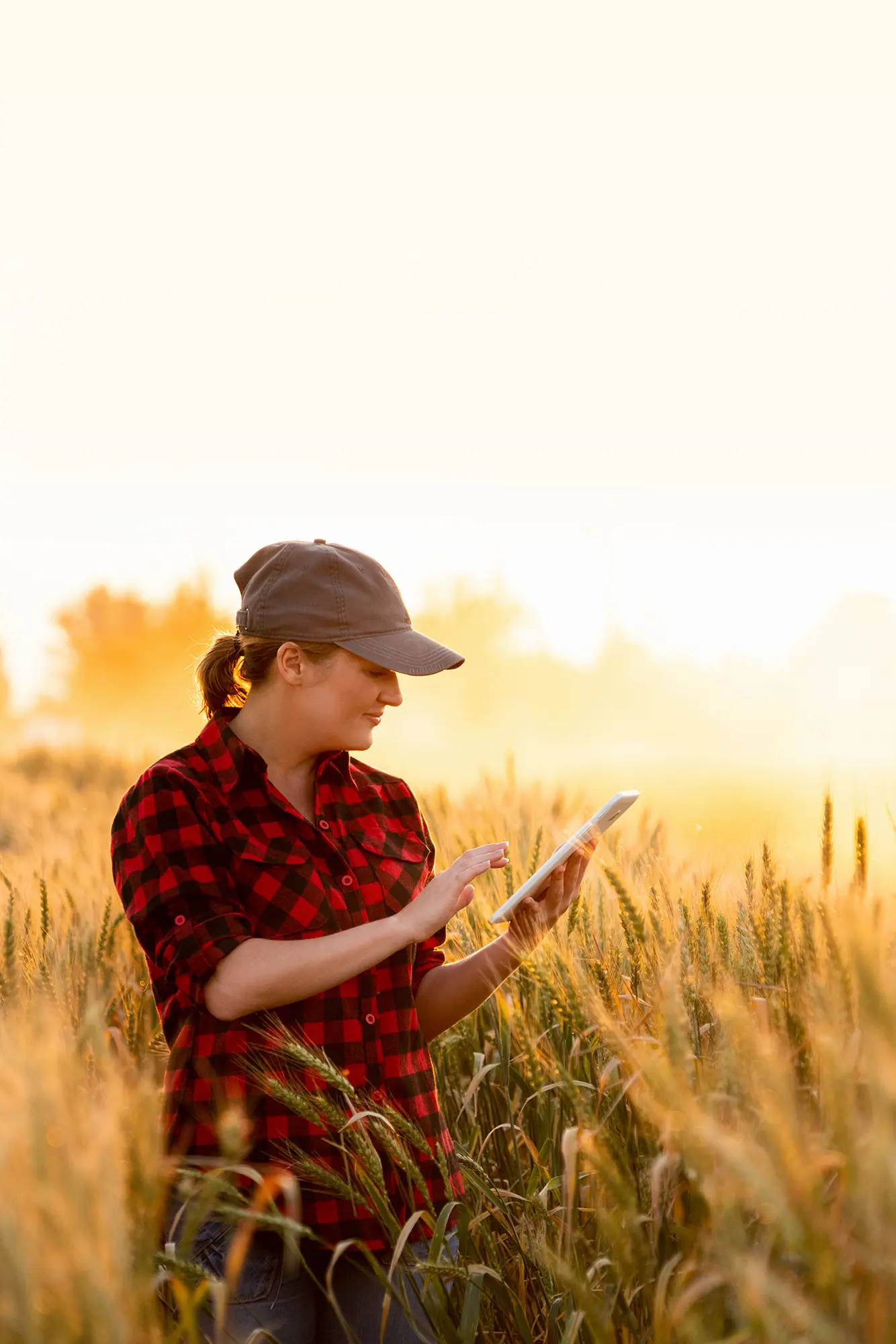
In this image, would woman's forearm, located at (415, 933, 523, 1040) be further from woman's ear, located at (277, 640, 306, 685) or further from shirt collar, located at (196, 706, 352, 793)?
woman's ear, located at (277, 640, 306, 685)

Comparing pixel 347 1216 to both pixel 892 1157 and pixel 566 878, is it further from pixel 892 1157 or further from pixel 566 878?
pixel 892 1157

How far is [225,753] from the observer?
2123 millimetres

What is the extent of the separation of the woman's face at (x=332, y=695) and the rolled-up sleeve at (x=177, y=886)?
0.26m

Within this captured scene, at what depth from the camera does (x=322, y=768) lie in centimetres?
223

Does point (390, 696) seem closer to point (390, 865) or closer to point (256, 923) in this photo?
point (390, 865)

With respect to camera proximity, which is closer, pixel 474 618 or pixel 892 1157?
pixel 892 1157

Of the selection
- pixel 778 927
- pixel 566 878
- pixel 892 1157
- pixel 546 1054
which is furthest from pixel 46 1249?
pixel 566 878

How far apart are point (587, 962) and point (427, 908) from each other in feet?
1.02

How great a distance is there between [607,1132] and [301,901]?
0.74m

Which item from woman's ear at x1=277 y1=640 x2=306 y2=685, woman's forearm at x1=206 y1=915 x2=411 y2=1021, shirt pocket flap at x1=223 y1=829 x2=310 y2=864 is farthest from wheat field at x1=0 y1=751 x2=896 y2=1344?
woman's ear at x1=277 y1=640 x2=306 y2=685

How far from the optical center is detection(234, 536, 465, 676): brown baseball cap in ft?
7.00

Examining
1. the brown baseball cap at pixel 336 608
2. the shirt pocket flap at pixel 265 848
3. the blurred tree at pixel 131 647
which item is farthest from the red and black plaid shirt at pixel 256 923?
the blurred tree at pixel 131 647

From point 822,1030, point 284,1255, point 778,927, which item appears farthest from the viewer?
point 284,1255

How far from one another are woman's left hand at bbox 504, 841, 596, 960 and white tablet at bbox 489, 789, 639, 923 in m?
0.04
